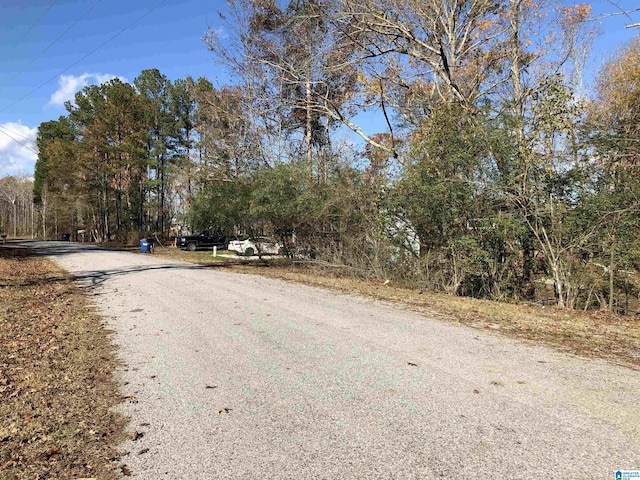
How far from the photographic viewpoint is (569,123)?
926 cm

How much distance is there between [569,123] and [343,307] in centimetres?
623

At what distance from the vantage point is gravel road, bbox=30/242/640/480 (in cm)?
296

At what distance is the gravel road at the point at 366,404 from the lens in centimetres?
296

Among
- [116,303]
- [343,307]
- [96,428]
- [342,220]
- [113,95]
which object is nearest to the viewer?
[96,428]

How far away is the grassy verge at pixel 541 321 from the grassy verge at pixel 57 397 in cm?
559

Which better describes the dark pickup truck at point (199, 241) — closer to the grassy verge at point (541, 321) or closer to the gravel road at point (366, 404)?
the grassy verge at point (541, 321)

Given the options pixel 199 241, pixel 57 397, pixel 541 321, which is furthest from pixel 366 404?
pixel 199 241

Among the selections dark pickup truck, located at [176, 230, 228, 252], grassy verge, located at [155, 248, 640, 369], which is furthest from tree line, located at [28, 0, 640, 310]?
dark pickup truck, located at [176, 230, 228, 252]

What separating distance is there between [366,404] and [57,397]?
3061mm

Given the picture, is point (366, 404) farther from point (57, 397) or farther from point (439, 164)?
point (439, 164)

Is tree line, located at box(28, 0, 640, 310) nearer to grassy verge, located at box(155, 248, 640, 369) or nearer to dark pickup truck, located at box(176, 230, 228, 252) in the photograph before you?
grassy verge, located at box(155, 248, 640, 369)

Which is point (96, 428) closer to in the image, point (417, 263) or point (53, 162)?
point (417, 263)

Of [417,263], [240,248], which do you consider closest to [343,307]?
[417,263]

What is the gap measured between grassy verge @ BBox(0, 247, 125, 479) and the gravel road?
24 centimetres
